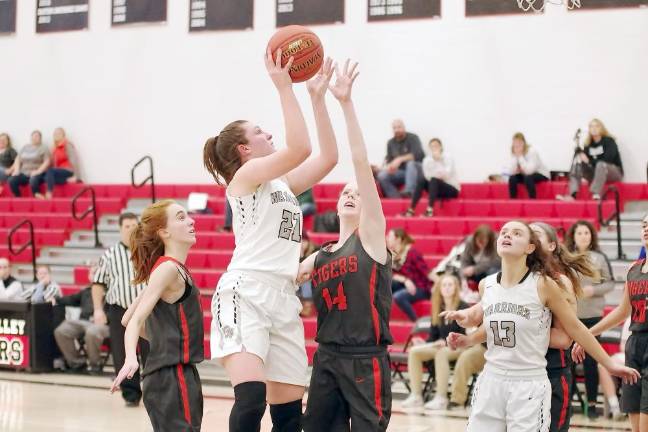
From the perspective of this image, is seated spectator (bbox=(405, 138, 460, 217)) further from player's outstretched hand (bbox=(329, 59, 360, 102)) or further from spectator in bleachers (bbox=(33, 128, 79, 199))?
player's outstretched hand (bbox=(329, 59, 360, 102))

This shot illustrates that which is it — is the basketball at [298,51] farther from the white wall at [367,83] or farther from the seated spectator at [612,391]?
the white wall at [367,83]

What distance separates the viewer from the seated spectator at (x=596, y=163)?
39.7 ft

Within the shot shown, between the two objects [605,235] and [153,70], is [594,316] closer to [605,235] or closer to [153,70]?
[605,235]

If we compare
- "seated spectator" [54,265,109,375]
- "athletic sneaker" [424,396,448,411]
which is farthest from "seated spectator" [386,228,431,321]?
"seated spectator" [54,265,109,375]

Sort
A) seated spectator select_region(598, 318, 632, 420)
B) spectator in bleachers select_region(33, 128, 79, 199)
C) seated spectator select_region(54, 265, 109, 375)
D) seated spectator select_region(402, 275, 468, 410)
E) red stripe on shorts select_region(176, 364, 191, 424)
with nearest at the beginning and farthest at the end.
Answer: red stripe on shorts select_region(176, 364, 191, 424)
seated spectator select_region(598, 318, 632, 420)
seated spectator select_region(402, 275, 468, 410)
seated spectator select_region(54, 265, 109, 375)
spectator in bleachers select_region(33, 128, 79, 199)

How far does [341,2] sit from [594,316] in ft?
25.3

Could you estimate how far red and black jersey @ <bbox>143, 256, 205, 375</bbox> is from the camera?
4.54 m

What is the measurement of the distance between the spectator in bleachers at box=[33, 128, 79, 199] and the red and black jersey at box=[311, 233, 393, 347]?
11618 mm

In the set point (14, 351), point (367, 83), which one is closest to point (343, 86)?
point (14, 351)

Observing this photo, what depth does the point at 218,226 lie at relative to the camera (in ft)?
44.1

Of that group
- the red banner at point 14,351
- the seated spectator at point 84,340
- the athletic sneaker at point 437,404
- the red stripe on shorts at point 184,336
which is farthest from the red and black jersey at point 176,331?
the red banner at point 14,351

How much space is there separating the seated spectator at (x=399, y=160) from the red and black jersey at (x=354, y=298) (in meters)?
8.57

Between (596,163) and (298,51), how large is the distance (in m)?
8.76

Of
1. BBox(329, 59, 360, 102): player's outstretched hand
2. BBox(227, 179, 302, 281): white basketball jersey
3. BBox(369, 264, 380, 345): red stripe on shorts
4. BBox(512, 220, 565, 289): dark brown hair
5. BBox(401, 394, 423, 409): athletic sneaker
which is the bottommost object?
BBox(401, 394, 423, 409): athletic sneaker
